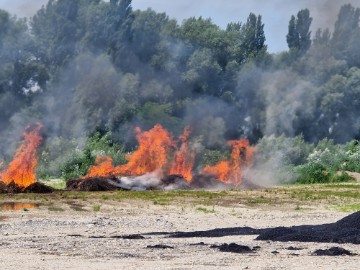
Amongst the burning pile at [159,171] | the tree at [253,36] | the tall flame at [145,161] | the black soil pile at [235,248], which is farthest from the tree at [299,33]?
the black soil pile at [235,248]

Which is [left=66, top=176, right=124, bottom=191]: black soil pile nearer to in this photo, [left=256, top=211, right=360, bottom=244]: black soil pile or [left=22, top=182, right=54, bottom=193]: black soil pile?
[left=22, top=182, right=54, bottom=193]: black soil pile

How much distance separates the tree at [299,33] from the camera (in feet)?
308

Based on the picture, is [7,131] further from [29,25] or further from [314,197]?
[314,197]

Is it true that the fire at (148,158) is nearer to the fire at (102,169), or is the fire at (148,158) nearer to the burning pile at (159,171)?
the burning pile at (159,171)

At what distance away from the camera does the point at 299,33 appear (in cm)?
9438

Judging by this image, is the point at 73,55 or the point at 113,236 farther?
the point at 73,55

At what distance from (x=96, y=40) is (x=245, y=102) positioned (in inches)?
586

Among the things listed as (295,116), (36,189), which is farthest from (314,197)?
(295,116)

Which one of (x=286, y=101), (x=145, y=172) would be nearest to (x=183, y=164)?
(x=145, y=172)

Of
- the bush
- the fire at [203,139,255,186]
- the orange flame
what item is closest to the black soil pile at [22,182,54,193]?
the orange flame

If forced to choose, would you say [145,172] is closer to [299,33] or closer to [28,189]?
[28,189]

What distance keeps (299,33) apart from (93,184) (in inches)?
1983

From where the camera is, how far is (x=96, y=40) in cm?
8694

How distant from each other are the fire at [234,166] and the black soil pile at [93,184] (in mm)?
8751
